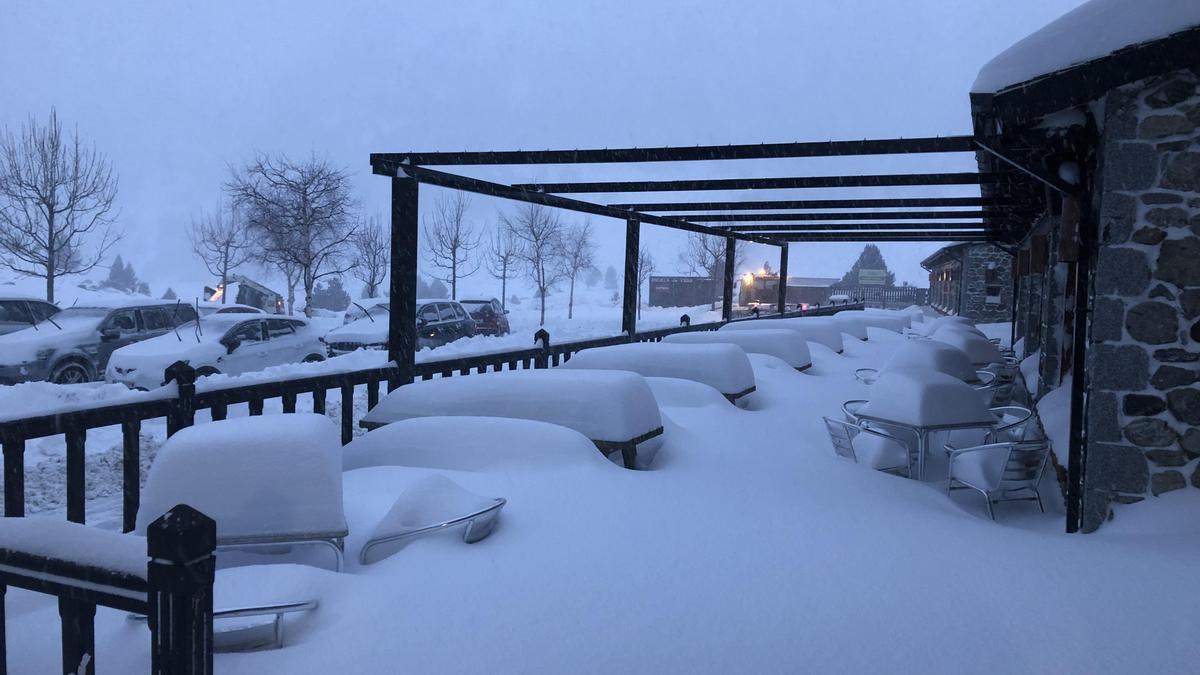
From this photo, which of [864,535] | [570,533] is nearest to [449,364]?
[570,533]

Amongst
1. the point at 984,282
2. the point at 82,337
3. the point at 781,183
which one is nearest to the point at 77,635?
the point at 781,183

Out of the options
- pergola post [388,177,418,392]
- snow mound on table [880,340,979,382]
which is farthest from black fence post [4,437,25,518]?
snow mound on table [880,340,979,382]

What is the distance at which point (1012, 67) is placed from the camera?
4500 mm

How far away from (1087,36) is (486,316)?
61.0 ft

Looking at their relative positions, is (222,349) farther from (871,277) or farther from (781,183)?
(871,277)

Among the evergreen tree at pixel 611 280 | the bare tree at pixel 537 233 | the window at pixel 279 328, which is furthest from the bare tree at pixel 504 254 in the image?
the evergreen tree at pixel 611 280

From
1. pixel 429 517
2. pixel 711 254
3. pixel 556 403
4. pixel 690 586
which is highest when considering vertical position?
pixel 711 254

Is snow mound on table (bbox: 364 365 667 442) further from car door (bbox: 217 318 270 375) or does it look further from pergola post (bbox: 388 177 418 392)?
car door (bbox: 217 318 270 375)

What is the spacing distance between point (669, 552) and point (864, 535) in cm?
112

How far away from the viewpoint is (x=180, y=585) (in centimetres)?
178

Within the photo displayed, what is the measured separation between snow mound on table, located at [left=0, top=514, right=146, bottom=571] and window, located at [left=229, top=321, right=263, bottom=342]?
1125cm

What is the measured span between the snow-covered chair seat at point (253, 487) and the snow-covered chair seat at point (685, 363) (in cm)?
460

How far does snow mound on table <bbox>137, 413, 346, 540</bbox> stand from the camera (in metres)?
3.21

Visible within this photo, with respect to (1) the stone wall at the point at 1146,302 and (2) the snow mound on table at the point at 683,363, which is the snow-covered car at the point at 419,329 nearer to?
(2) the snow mound on table at the point at 683,363
